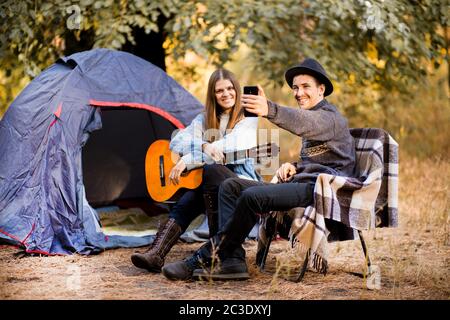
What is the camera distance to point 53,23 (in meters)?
6.68

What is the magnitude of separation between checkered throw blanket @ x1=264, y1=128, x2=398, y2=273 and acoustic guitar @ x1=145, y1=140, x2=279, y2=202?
70 centimetres

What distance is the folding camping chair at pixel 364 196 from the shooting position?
3.62 meters

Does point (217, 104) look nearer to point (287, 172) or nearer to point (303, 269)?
point (287, 172)

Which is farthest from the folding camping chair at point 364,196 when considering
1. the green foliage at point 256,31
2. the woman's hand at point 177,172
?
the green foliage at point 256,31

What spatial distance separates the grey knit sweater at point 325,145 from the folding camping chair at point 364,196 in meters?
0.10

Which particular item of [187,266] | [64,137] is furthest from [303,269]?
[64,137]

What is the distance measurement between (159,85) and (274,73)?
1.91 m

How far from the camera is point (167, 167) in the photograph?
4551 millimetres

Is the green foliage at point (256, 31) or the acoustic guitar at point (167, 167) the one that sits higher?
the green foliage at point (256, 31)

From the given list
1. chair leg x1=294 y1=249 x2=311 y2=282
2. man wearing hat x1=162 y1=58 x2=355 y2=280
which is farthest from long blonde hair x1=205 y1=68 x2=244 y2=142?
chair leg x1=294 y1=249 x2=311 y2=282

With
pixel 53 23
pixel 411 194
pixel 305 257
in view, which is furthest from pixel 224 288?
pixel 53 23

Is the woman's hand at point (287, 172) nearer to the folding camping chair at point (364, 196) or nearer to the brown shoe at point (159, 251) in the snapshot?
the folding camping chair at point (364, 196)

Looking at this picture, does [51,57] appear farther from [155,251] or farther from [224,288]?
[224,288]

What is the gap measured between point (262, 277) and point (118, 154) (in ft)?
9.14
